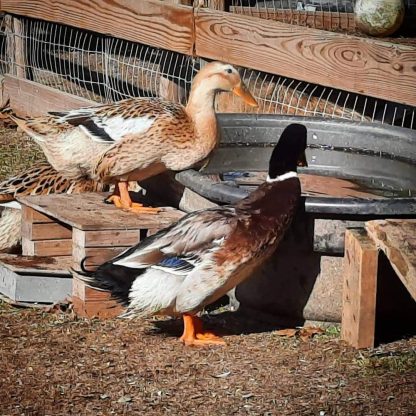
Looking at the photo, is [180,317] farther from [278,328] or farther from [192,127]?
[192,127]

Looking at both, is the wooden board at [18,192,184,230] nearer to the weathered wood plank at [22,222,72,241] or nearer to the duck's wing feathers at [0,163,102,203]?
the weathered wood plank at [22,222,72,241]

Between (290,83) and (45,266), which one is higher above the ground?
(290,83)

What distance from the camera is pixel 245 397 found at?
177 inches

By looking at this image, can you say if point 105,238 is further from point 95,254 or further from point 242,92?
point 242,92

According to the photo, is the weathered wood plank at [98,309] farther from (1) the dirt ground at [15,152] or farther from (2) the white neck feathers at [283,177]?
(1) the dirt ground at [15,152]

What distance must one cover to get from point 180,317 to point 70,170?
4.15 feet

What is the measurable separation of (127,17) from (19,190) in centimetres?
282

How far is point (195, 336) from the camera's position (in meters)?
5.16

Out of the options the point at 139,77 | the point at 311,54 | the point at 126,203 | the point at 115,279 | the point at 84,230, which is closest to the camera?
the point at 115,279

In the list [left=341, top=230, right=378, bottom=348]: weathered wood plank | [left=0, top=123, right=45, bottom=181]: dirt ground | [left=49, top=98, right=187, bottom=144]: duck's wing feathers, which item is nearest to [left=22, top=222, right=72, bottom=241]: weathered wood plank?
[left=49, top=98, right=187, bottom=144]: duck's wing feathers

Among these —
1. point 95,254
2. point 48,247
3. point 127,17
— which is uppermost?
point 127,17

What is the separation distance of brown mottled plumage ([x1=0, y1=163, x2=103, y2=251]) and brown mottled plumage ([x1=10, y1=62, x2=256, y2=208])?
36 cm

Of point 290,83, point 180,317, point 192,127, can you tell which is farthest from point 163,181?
point 290,83

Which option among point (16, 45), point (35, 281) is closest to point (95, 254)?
point (35, 281)
